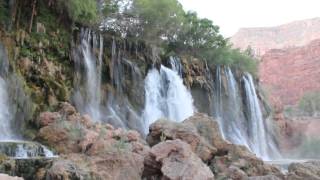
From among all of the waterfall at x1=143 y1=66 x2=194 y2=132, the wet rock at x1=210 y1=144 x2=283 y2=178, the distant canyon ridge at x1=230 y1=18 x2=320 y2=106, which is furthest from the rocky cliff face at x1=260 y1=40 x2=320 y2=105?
the wet rock at x1=210 y1=144 x2=283 y2=178

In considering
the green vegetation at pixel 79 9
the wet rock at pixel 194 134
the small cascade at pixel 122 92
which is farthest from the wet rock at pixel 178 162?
the green vegetation at pixel 79 9

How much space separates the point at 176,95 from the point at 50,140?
475 inches

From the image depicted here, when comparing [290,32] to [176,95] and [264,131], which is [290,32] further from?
[176,95]

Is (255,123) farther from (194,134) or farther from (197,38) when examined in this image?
(194,134)

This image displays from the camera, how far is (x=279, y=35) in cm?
15275

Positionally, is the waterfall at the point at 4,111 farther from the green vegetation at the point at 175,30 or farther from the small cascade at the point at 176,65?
the small cascade at the point at 176,65

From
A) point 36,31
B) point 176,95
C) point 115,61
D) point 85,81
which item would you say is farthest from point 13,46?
point 176,95

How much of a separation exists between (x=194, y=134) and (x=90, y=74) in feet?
30.9

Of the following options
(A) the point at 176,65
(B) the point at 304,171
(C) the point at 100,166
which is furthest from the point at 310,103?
(C) the point at 100,166

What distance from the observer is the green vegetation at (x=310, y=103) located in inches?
2719

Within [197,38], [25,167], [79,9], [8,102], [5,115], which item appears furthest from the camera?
[197,38]

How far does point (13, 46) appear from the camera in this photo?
699 inches

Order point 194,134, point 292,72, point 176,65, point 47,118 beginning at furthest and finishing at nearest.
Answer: point 292,72 → point 176,65 → point 47,118 → point 194,134

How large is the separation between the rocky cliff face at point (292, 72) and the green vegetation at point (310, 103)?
39.5ft
